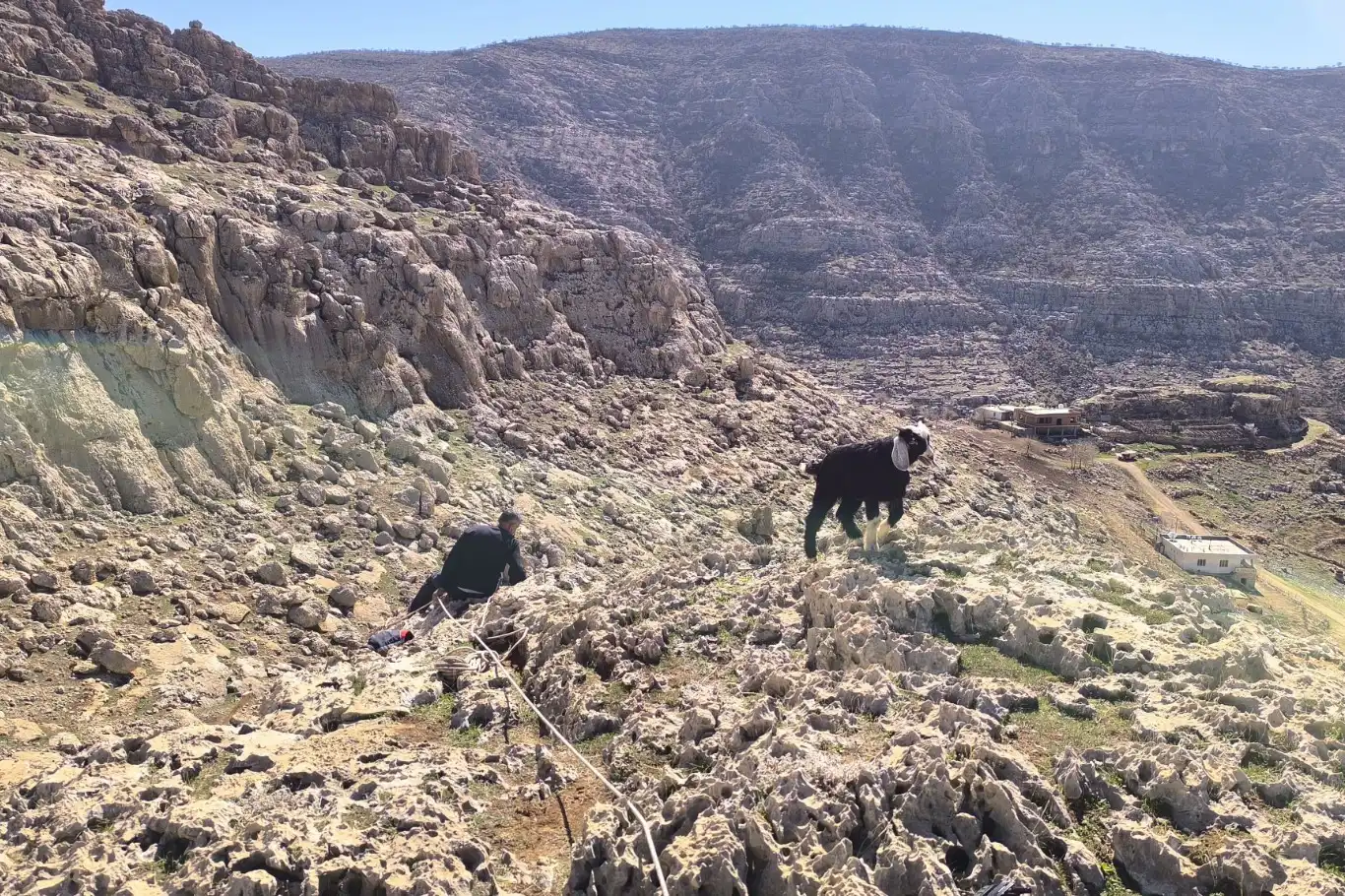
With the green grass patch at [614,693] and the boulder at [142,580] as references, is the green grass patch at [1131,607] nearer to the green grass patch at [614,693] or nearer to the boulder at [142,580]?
the green grass patch at [614,693]

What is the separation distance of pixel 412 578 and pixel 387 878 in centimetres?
989

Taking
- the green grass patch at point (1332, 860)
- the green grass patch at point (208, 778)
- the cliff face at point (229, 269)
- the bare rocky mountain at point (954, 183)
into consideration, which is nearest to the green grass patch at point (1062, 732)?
the green grass patch at point (1332, 860)

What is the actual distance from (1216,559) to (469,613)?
75.3 ft

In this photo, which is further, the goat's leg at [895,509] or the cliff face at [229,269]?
the cliff face at [229,269]

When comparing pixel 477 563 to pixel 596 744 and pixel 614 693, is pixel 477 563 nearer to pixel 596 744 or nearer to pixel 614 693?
pixel 614 693

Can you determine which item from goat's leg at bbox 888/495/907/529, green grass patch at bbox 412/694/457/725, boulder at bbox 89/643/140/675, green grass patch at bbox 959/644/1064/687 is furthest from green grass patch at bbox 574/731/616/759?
→ boulder at bbox 89/643/140/675

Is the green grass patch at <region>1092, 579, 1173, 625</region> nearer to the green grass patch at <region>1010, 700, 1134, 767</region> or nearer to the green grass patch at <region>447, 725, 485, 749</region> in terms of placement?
the green grass patch at <region>1010, 700, 1134, 767</region>

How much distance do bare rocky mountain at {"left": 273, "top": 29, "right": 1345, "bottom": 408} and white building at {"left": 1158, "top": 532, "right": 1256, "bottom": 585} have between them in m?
22.1

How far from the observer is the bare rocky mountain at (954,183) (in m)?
56.3

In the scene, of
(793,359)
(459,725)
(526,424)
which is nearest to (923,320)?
(793,359)

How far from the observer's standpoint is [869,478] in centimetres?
888

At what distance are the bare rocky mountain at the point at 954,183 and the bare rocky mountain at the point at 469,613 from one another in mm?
31070

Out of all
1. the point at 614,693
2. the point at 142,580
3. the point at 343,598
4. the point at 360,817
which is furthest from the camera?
the point at 343,598

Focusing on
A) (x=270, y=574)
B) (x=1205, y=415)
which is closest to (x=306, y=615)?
(x=270, y=574)
